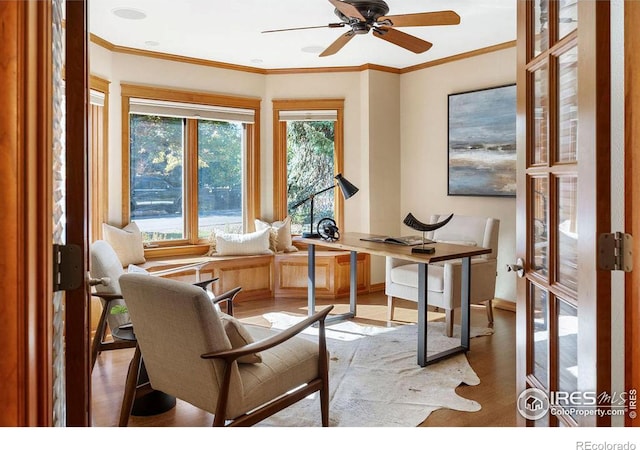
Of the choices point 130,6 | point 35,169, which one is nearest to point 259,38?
point 130,6

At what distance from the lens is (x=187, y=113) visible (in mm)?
5242

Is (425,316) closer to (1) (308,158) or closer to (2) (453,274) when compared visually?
(2) (453,274)

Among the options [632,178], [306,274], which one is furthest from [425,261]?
[306,274]

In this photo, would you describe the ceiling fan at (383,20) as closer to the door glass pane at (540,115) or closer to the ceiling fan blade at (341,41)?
the ceiling fan blade at (341,41)

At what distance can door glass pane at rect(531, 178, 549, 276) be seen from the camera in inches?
63.8

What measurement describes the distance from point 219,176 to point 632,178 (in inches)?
191

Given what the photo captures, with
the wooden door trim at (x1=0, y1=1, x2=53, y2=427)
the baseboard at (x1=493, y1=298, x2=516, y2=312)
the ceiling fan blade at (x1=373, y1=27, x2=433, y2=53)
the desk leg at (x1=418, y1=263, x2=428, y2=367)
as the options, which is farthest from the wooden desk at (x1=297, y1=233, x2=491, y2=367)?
the wooden door trim at (x1=0, y1=1, x2=53, y2=427)

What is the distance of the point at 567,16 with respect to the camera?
145 cm

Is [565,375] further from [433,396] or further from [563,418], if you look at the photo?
[433,396]

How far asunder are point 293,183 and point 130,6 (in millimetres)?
2635

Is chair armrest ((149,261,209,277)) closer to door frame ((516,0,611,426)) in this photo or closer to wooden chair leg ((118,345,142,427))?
wooden chair leg ((118,345,142,427))

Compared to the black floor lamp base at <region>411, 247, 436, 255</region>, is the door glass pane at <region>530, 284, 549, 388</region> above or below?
below

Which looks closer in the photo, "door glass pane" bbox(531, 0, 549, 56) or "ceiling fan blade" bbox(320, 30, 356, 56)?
"door glass pane" bbox(531, 0, 549, 56)

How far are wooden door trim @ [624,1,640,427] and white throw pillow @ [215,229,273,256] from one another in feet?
14.5
